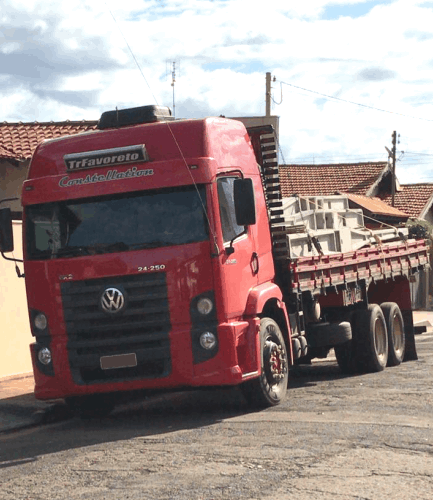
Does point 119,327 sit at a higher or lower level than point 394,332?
higher

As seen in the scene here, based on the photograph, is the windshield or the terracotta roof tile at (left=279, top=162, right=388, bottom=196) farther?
the terracotta roof tile at (left=279, top=162, right=388, bottom=196)

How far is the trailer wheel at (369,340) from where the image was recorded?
15.4 metres

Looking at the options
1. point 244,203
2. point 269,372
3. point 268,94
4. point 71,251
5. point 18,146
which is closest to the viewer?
point 244,203

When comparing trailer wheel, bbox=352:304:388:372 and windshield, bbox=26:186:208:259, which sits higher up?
windshield, bbox=26:186:208:259

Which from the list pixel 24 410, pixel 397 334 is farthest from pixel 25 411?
pixel 397 334

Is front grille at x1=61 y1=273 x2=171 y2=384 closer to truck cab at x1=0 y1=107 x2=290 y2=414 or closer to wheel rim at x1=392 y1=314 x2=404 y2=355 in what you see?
truck cab at x1=0 y1=107 x2=290 y2=414

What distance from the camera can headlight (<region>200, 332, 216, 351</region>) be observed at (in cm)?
1102

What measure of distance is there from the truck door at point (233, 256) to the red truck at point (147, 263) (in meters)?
0.02

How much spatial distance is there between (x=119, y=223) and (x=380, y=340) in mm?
6134

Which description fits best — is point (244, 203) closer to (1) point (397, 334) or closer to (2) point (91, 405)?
(2) point (91, 405)

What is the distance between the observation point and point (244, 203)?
11.2 meters

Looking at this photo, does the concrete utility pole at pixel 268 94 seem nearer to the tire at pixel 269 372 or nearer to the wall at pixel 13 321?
the wall at pixel 13 321

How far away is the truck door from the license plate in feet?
3.69

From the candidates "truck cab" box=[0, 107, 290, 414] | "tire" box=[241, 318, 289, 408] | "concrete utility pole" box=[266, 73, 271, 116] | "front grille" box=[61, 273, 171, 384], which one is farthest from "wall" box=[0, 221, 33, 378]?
"concrete utility pole" box=[266, 73, 271, 116]
